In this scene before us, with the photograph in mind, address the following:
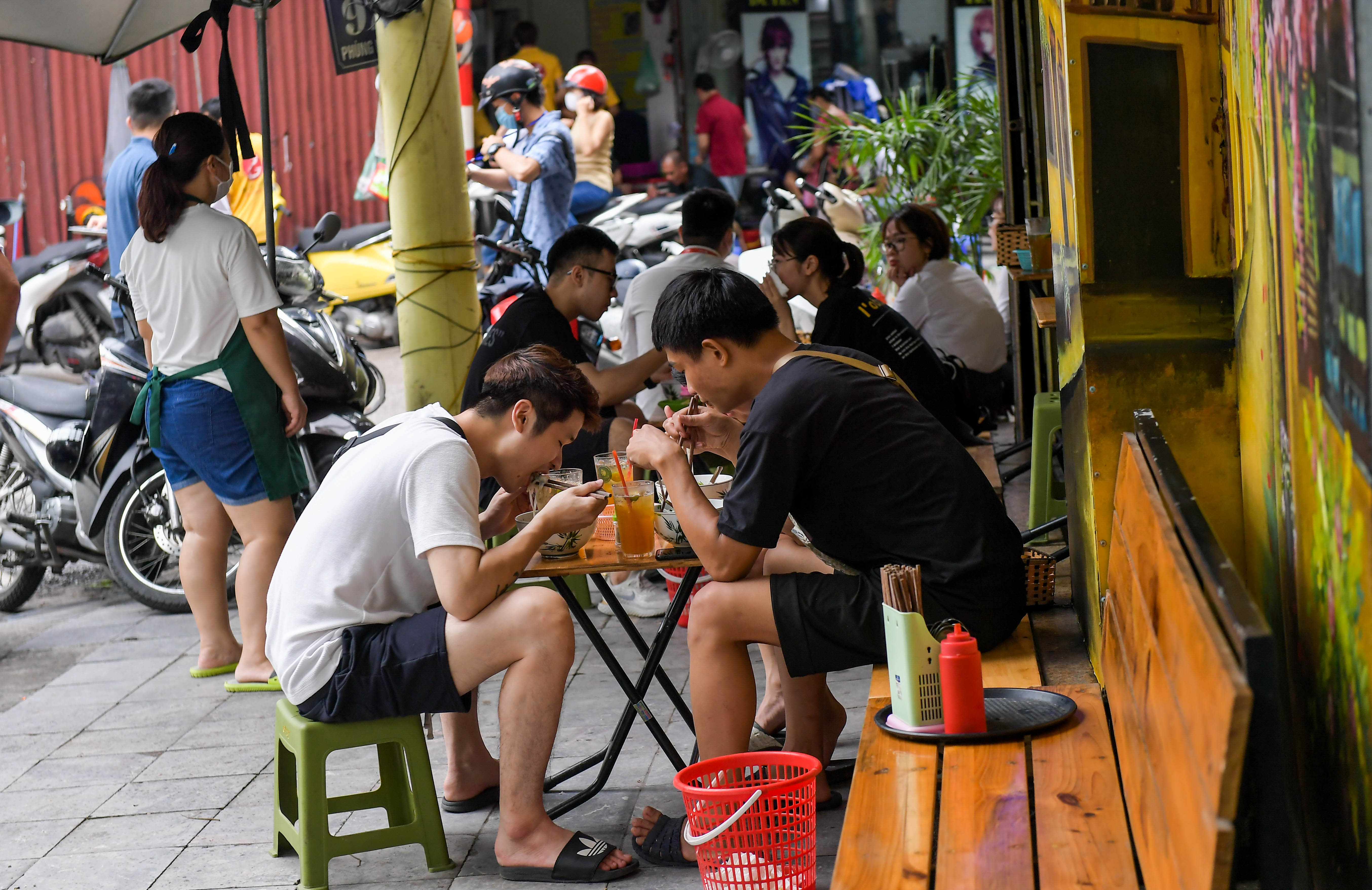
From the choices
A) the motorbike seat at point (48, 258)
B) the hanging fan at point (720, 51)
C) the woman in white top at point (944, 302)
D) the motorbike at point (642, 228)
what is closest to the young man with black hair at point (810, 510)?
the woman in white top at point (944, 302)

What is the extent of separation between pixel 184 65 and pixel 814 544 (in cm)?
1226

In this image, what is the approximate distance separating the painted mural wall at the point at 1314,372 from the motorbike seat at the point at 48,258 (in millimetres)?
8958

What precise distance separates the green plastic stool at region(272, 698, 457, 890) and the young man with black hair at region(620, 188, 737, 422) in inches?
102

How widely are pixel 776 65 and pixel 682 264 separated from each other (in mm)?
10102

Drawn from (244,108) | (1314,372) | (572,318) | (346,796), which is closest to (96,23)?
(572,318)

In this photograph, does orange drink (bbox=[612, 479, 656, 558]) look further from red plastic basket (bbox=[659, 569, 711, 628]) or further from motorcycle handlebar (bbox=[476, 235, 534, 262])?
motorcycle handlebar (bbox=[476, 235, 534, 262])

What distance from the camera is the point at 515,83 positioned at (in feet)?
30.2

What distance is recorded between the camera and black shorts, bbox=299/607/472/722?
318cm

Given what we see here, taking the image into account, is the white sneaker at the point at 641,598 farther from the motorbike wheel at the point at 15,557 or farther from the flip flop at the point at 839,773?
the motorbike wheel at the point at 15,557

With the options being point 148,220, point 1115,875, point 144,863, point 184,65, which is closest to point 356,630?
point 144,863

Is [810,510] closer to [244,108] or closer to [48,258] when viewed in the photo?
[48,258]

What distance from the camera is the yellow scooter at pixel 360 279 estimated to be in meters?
11.7

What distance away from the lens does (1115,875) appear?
2018 millimetres

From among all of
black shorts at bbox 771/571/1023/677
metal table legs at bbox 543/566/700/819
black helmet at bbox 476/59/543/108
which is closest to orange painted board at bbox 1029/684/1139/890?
black shorts at bbox 771/571/1023/677
